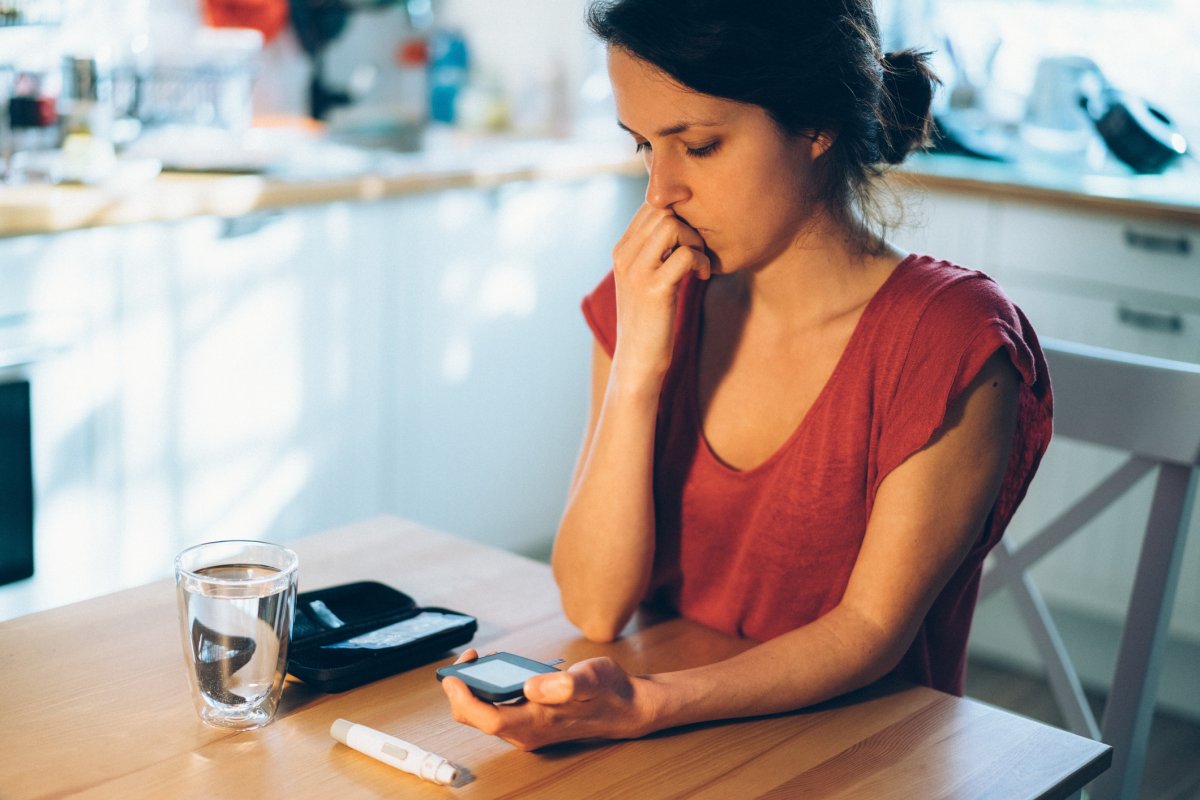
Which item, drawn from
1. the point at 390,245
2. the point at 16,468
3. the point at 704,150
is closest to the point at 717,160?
the point at 704,150

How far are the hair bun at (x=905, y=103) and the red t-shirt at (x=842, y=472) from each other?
0.11 metres

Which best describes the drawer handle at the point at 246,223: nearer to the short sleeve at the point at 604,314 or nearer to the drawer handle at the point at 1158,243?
the short sleeve at the point at 604,314

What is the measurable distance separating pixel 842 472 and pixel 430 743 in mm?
459

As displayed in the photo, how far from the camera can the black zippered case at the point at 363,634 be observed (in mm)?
939

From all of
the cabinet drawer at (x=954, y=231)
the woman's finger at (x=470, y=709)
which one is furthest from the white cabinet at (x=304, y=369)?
the woman's finger at (x=470, y=709)

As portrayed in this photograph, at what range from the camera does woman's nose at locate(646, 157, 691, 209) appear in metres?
1.13

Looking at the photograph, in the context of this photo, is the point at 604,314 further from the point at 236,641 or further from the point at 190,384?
the point at 190,384

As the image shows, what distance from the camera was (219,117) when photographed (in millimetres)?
2740

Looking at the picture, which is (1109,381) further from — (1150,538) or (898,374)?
(898,374)

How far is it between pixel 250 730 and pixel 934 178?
7.02 ft

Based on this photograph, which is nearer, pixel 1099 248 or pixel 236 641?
pixel 236 641

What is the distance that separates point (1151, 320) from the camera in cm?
251

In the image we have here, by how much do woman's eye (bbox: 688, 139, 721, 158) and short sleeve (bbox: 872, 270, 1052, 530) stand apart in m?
0.22

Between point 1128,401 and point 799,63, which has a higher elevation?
point 799,63
